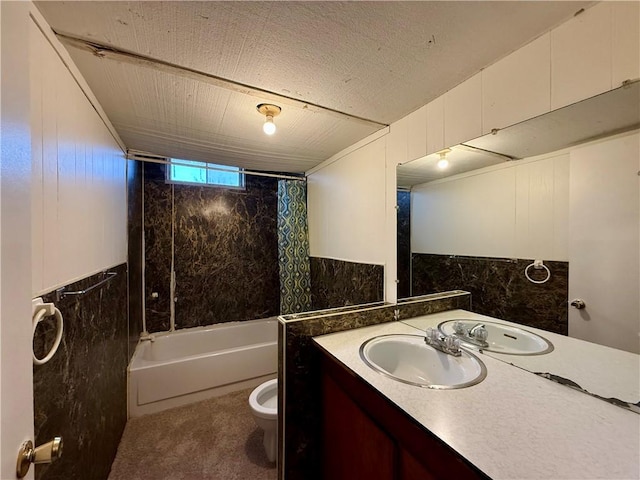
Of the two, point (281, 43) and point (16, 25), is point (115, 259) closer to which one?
point (16, 25)

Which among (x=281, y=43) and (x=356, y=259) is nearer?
(x=281, y=43)

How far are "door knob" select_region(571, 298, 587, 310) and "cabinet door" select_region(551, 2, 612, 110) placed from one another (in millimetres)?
750

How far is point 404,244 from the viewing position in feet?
5.51

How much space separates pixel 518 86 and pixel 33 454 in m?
1.90

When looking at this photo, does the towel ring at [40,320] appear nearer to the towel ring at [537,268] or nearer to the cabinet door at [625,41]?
the towel ring at [537,268]

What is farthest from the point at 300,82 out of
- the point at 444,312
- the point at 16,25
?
the point at 444,312

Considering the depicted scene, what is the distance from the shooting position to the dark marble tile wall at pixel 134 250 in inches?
85.0

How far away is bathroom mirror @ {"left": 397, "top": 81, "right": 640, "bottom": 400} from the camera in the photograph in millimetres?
852

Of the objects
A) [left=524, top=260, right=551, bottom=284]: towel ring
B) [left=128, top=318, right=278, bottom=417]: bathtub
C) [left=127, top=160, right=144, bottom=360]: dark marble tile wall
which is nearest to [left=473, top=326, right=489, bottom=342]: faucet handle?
[left=524, top=260, right=551, bottom=284]: towel ring

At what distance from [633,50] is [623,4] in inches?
6.1

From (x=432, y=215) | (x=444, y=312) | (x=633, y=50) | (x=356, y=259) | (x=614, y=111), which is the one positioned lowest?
(x=444, y=312)

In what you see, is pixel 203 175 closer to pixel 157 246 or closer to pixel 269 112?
pixel 157 246

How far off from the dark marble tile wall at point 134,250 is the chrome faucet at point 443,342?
7.79ft

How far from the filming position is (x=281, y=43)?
0.98 meters
